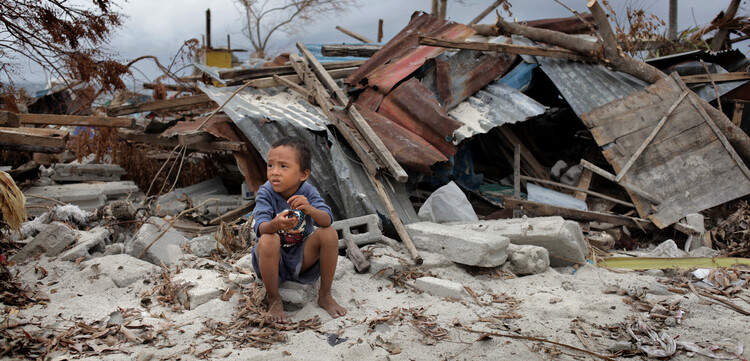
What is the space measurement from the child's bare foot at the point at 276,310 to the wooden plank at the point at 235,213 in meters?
2.74

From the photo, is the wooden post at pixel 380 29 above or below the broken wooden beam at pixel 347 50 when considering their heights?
above

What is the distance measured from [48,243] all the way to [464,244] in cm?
358

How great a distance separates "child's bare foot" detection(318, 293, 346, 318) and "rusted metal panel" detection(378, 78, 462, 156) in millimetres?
2783

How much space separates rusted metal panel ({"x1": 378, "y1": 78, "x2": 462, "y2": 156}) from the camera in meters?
5.75

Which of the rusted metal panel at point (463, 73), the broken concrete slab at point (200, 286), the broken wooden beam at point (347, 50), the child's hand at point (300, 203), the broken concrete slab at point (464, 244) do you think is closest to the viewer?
the child's hand at point (300, 203)

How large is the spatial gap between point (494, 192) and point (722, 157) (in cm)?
281

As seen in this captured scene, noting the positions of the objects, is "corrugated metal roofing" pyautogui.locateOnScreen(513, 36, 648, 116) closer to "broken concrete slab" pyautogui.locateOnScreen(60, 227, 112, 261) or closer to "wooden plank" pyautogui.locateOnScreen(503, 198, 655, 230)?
"wooden plank" pyautogui.locateOnScreen(503, 198, 655, 230)

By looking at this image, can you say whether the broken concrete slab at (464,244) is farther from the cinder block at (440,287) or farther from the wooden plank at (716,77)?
the wooden plank at (716,77)

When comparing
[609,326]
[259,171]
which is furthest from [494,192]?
[609,326]

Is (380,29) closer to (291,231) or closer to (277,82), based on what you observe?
(277,82)

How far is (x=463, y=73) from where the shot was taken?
23.1 feet

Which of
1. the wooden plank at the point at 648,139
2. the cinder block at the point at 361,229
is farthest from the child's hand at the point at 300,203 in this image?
the wooden plank at the point at 648,139

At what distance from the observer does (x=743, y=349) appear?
9.70 ft

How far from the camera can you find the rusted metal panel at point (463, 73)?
670cm
